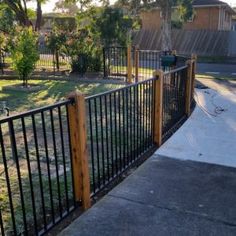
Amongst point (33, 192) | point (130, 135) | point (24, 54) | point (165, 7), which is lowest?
point (130, 135)

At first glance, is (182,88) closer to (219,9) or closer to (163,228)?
(163,228)

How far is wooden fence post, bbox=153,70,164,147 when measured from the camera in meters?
4.57

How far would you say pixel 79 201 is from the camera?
10.3 ft

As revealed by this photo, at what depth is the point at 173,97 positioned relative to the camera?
5676 millimetres

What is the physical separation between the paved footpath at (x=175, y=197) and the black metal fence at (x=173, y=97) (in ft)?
1.55

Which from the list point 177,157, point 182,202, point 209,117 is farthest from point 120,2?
point 182,202

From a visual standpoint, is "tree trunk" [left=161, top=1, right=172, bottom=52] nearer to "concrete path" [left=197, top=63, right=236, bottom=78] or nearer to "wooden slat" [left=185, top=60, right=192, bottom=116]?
"concrete path" [left=197, top=63, right=236, bottom=78]

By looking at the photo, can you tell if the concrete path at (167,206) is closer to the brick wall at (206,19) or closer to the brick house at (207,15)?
the brick house at (207,15)

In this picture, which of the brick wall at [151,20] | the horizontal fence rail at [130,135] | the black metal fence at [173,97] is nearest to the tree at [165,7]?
the brick wall at [151,20]

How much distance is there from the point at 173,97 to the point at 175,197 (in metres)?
2.64

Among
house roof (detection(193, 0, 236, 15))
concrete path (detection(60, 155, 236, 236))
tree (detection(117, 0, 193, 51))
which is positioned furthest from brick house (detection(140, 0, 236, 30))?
concrete path (detection(60, 155, 236, 236))

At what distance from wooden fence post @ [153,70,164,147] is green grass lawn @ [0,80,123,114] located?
379 cm

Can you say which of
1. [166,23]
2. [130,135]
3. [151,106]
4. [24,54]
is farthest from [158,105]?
[166,23]

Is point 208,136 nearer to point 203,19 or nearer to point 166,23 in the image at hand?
point 166,23
